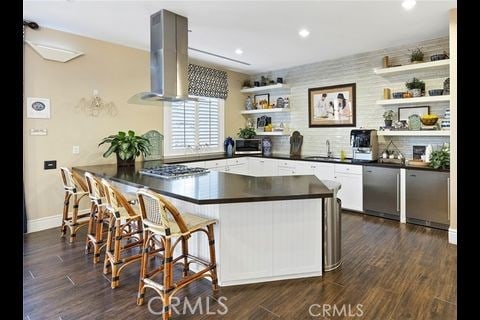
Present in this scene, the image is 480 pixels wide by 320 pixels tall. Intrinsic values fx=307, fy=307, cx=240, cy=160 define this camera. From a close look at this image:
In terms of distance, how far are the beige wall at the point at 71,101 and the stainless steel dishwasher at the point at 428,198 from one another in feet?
14.5

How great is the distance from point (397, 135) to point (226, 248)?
3.70m

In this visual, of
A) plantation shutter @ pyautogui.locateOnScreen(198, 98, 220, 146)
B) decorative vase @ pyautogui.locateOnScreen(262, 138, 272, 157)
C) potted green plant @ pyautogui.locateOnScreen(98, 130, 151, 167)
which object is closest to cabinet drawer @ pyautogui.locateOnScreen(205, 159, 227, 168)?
plantation shutter @ pyautogui.locateOnScreen(198, 98, 220, 146)

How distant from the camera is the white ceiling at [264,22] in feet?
11.7

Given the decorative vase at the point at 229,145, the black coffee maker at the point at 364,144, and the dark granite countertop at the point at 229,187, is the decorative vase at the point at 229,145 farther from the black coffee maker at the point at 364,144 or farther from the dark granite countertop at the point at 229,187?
the dark granite countertop at the point at 229,187

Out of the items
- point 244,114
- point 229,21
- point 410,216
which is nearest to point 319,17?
point 229,21

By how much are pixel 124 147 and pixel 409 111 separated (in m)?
4.57

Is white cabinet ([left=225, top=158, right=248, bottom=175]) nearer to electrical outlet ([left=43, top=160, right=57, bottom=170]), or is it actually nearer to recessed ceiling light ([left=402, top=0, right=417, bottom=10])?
electrical outlet ([left=43, top=160, right=57, bottom=170])

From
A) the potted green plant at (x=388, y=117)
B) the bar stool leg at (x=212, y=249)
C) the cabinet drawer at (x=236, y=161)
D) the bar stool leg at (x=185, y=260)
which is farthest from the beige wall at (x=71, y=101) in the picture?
the potted green plant at (x=388, y=117)

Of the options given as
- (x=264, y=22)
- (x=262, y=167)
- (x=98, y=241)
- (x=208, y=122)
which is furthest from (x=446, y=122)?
(x=98, y=241)

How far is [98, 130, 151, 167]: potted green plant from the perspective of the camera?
4562 millimetres

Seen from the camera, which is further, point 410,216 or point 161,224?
point 410,216
